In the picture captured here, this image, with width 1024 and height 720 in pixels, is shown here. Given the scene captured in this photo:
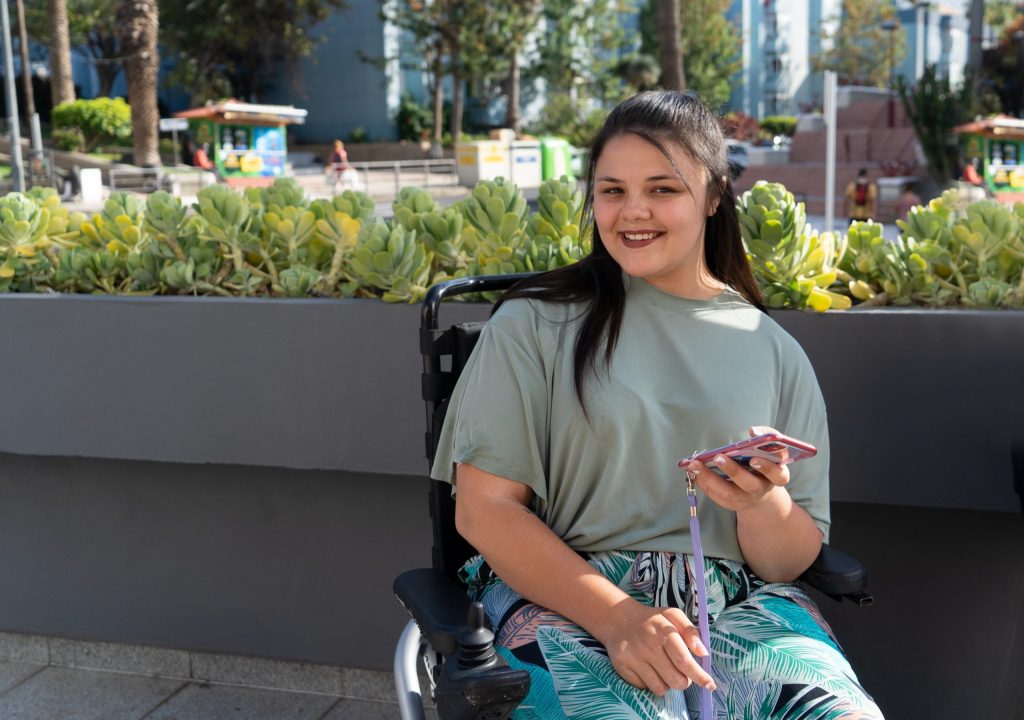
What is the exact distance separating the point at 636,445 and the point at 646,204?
41 centimetres

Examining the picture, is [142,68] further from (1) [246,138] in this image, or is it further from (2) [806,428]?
(2) [806,428]

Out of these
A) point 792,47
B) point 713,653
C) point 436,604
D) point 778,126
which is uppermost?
point 792,47

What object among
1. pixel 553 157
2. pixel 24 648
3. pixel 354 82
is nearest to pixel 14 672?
pixel 24 648

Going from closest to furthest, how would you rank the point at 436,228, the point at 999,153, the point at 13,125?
the point at 436,228 < the point at 999,153 < the point at 13,125

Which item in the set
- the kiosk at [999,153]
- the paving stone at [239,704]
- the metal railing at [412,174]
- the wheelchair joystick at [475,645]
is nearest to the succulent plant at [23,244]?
the paving stone at [239,704]

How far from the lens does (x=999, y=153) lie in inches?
712

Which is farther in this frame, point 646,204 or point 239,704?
point 239,704

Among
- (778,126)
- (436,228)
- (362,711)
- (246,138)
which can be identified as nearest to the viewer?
(436,228)

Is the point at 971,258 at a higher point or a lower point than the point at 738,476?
higher

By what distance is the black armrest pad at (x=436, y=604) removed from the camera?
1.67 meters

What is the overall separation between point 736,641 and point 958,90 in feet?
72.4

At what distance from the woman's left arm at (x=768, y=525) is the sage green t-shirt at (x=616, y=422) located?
0.05 metres

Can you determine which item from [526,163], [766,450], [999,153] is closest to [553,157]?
[526,163]

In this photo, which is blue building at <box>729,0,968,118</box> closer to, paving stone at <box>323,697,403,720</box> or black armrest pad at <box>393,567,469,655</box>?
paving stone at <box>323,697,403,720</box>
